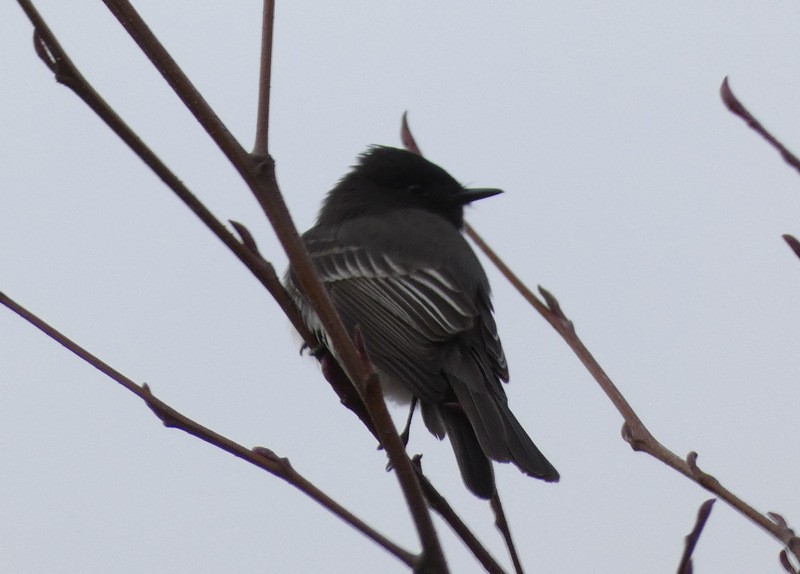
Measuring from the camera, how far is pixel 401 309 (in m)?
4.72

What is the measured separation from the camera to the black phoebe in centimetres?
388

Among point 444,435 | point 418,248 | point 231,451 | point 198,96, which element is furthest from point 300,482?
point 418,248

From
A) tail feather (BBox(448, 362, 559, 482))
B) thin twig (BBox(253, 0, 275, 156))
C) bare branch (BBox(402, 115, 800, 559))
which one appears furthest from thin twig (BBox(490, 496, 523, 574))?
thin twig (BBox(253, 0, 275, 156))

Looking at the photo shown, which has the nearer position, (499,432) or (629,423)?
(629,423)

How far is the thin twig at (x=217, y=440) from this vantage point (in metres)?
1.88

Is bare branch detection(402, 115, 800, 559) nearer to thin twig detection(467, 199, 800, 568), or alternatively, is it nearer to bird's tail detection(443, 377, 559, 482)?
thin twig detection(467, 199, 800, 568)

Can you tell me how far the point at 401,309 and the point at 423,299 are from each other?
120 millimetres

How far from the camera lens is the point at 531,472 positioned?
347 centimetres

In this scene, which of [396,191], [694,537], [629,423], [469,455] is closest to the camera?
[694,537]

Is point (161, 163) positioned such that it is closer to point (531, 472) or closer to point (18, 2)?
point (18, 2)

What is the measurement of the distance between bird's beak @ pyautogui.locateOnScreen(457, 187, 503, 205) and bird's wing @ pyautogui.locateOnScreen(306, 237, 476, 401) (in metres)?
0.82

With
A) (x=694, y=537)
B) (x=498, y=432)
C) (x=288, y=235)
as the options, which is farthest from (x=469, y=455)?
(x=288, y=235)

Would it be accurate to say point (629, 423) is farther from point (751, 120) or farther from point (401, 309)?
point (401, 309)

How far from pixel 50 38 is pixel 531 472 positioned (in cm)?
222
